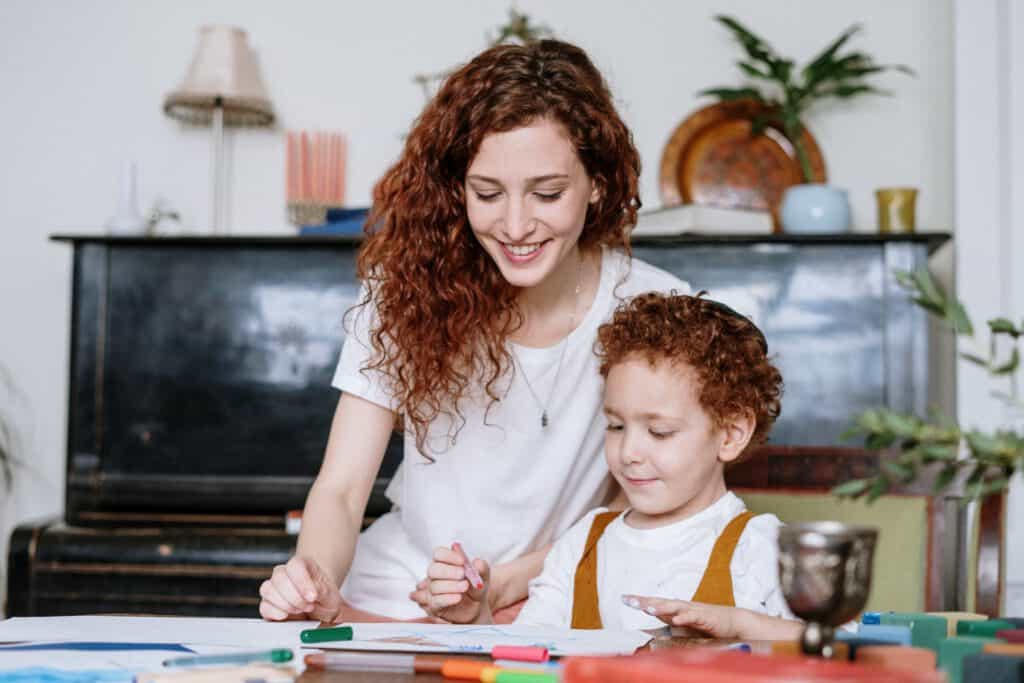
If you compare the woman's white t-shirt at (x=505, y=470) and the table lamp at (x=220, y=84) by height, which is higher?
the table lamp at (x=220, y=84)

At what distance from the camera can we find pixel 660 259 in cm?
275

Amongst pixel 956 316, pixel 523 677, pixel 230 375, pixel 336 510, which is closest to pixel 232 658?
pixel 523 677

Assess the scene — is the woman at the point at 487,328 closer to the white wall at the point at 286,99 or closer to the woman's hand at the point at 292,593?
the woman's hand at the point at 292,593

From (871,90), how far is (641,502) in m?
1.88

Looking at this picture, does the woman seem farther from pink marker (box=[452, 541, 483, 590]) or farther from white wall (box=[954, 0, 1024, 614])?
white wall (box=[954, 0, 1024, 614])

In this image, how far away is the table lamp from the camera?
3.03m

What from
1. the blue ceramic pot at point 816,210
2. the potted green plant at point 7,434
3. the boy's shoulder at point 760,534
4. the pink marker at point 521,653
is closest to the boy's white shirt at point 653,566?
the boy's shoulder at point 760,534

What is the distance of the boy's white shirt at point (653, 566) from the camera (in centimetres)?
145

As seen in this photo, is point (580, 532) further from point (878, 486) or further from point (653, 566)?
point (878, 486)

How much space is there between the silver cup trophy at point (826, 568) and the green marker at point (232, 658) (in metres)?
0.46

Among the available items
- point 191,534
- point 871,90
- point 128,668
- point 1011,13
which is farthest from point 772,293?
point 128,668

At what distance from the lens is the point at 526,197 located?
162cm

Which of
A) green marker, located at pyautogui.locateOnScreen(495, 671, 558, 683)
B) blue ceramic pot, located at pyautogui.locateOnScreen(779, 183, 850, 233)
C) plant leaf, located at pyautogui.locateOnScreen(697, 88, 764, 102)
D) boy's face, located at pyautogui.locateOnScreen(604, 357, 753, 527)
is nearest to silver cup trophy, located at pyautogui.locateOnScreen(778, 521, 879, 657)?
green marker, located at pyautogui.locateOnScreen(495, 671, 558, 683)

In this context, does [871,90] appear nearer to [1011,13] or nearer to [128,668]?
[1011,13]
